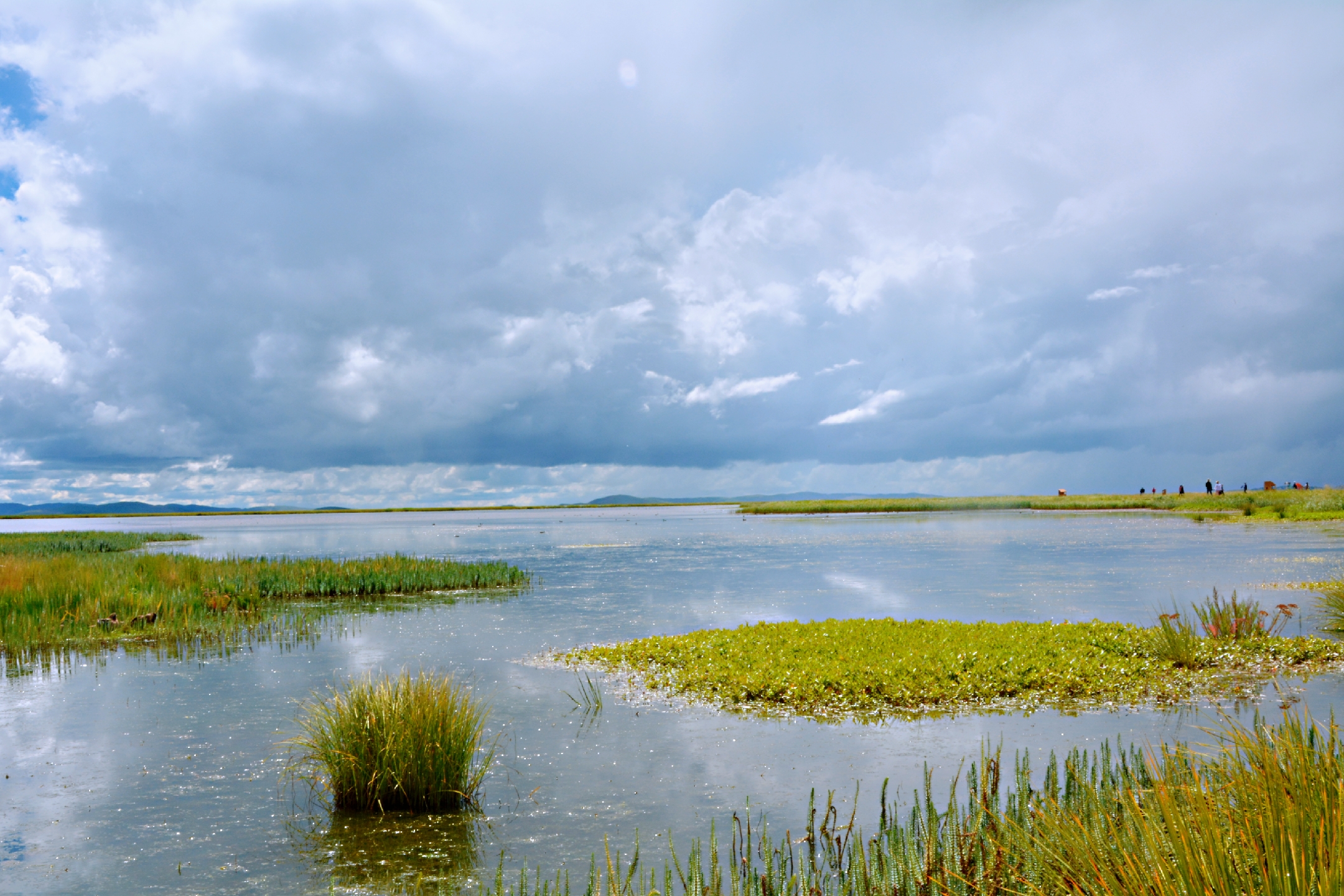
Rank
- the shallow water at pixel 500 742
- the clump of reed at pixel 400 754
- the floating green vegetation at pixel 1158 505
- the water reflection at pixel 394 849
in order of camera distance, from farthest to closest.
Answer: the floating green vegetation at pixel 1158 505
the clump of reed at pixel 400 754
the shallow water at pixel 500 742
the water reflection at pixel 394 849

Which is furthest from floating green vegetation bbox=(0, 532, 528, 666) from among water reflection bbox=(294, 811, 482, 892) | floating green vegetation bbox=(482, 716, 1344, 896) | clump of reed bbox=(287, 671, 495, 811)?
floating green vegetation bbox=(482, 716, 1344, 896)

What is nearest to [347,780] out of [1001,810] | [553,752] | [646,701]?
[553,752]

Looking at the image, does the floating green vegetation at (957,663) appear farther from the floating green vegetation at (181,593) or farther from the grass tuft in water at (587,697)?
the floating green vegetation at (181,593)

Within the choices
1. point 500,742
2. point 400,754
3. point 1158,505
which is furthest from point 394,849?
point 1158,505

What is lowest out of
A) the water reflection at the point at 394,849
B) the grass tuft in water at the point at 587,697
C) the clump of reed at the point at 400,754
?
the grass tuft in water at the point at 587,697

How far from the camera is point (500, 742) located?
13.8m

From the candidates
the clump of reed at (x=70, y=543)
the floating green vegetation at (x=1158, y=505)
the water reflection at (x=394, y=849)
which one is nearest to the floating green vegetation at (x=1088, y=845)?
the water reflection at (x=394, y=849)

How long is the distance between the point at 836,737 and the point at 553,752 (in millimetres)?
4734

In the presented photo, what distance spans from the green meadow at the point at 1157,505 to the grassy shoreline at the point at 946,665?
227ft

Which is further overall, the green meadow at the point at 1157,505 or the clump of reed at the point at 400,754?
the green meadow at the point at 1157,505

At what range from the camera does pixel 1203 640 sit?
62.1ft

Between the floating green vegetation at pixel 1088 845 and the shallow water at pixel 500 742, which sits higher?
the floating green vegetation at pixel 1088 845

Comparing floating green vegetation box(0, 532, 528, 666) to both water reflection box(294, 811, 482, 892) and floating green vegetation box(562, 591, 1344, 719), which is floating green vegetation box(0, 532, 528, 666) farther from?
water reflection box(294, 811, 482, 892)

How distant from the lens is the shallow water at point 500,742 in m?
9.61
